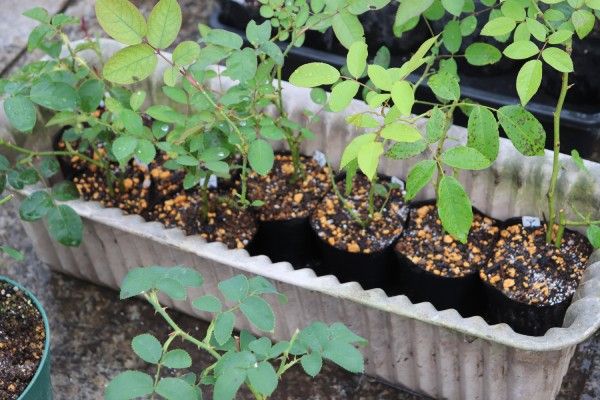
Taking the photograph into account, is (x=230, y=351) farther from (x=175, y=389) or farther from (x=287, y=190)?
(x=287, y=190)

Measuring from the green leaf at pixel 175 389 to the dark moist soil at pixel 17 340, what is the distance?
0.46m

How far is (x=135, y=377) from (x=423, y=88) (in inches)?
51.0

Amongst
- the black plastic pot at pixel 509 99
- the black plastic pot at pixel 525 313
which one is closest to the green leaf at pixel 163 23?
the black plastic pot at pixel 525 313

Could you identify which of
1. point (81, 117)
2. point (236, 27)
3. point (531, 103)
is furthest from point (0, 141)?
point (531, 103)

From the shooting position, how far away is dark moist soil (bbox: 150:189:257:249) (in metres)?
1.80

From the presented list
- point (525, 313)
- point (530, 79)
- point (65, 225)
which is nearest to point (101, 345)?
point (65, 225)

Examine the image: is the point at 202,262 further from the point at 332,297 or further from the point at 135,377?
the point at 135,377

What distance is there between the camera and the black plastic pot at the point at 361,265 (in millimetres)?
1777

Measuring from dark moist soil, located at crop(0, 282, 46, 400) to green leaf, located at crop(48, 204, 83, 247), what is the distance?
5.7 inches

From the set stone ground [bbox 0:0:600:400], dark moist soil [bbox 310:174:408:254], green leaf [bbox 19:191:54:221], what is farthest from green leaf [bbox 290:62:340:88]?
stone ground [bbox 0:0:600:400]

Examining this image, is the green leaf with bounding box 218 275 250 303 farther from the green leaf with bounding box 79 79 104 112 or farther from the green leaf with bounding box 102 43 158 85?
the green leaf with bounding box 79 79 104 112

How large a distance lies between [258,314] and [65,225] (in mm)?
644

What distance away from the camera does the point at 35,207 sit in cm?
169

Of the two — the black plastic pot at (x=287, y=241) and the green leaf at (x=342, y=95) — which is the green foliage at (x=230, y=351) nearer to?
the green leaf at (x=342, y=95)
